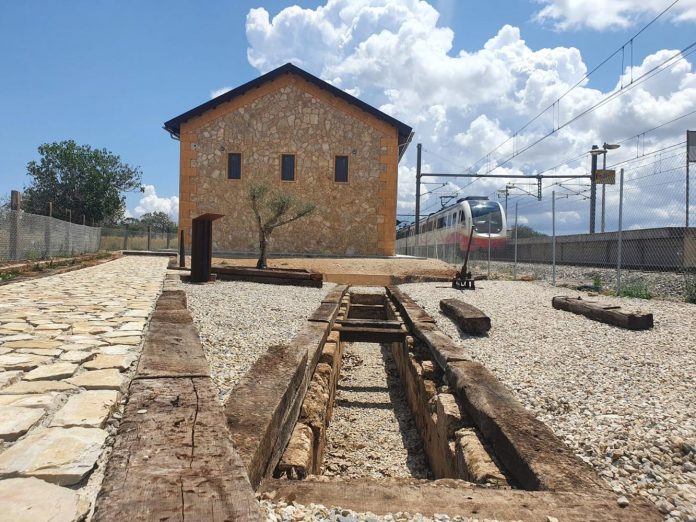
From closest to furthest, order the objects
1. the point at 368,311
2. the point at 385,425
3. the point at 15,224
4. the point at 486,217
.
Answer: the point at 385,425
the point at 368,311
the point at 15,224
the point at 486,217

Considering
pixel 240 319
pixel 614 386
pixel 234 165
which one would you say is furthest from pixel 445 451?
pixel 234 165

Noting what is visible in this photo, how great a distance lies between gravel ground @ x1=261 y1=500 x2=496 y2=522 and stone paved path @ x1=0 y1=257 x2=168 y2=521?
59 centimetres

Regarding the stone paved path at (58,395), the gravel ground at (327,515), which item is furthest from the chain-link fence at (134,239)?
the gravel ground at (327,515)

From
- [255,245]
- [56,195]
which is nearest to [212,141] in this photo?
[255,245]

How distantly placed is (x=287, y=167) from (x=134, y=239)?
17.7 meters

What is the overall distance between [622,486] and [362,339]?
16.8 ft

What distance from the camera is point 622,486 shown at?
2.07 m

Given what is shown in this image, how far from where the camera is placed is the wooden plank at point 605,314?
592cm

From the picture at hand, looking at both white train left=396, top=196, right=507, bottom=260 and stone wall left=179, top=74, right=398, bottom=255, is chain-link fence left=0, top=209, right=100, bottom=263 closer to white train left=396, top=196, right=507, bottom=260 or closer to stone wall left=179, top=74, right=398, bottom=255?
stone wall left=179, top=74, right=398, bottom=255

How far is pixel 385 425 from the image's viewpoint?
5543mm

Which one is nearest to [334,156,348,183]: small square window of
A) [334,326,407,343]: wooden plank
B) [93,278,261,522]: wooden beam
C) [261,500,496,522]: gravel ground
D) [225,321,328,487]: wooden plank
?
[334,326,407,343]: wooden plank

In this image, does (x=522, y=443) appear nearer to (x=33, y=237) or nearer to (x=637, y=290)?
(x=637, y=290)

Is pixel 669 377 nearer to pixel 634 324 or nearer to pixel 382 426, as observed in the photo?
pixel 634 324

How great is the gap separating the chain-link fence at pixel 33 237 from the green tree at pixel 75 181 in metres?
22.4
